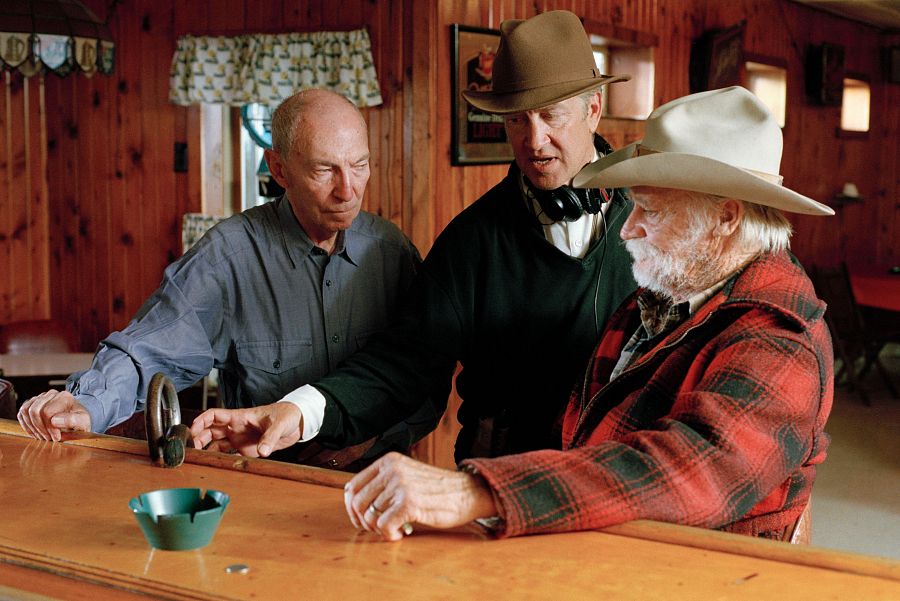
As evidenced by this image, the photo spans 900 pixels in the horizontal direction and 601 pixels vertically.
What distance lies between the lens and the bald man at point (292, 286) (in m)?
2.53

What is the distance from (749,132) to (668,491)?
2.33 feet

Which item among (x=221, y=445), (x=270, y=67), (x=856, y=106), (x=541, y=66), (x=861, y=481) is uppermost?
(x=856, y=106)

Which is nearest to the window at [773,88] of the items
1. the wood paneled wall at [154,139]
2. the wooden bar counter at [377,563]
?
the wood paneled wall at [154,139]

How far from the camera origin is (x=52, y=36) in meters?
3.63

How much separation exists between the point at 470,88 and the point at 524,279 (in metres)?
2.61

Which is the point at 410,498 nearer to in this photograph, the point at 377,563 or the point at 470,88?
the point at 377,563

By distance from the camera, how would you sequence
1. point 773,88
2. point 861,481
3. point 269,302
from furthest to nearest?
point 773,88
point 861,481
point 269,302

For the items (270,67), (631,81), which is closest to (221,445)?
(270,67)

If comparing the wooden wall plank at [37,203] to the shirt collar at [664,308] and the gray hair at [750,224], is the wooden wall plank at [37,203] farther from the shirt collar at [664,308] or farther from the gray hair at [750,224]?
the gray hair at [750,224]

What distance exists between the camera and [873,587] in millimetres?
1346

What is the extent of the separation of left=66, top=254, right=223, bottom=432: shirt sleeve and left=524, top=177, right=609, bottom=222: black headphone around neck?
89 centimetres

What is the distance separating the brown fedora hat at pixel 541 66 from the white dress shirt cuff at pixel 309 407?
844mm

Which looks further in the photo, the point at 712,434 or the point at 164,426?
the point at 164,426

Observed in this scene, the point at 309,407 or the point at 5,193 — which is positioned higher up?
the point at 5,193
